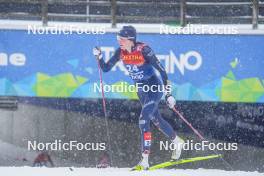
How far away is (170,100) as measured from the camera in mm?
9367

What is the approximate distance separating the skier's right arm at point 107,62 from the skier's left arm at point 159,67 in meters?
0.45

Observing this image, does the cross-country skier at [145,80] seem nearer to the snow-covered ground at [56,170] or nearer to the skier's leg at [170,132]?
the skier's leg at [170,132]

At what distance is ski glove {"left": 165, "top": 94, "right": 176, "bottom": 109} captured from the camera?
369 inches

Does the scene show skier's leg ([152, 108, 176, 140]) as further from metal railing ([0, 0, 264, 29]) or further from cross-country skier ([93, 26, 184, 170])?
metal railing ([0, 0, 264, 29])

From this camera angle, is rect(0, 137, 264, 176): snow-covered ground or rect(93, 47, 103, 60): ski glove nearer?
rect(0, 137, 264, 176): snow-covered ground

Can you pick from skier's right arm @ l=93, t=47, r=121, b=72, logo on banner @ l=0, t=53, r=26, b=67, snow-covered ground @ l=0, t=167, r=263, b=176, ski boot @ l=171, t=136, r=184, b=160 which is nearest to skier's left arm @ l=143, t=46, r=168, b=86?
skier's right arm @ l=93, t=47, r=121, b=72

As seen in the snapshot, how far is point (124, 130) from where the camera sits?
9.44m

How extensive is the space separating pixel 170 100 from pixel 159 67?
575mm

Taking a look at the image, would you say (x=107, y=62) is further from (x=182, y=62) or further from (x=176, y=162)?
(x=176, y=162)

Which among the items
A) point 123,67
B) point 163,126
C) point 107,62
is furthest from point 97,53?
point 163,126

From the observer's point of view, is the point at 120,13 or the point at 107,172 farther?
the point at 120,13

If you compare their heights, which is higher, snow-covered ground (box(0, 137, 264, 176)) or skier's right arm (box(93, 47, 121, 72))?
skier's right arm (box(93, 47, 121, 72))

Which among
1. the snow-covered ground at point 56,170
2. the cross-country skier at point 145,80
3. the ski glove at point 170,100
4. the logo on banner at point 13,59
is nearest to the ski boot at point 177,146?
the cross-country skier at point 145,80

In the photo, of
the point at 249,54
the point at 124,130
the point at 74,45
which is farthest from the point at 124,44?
the point at 249,54
